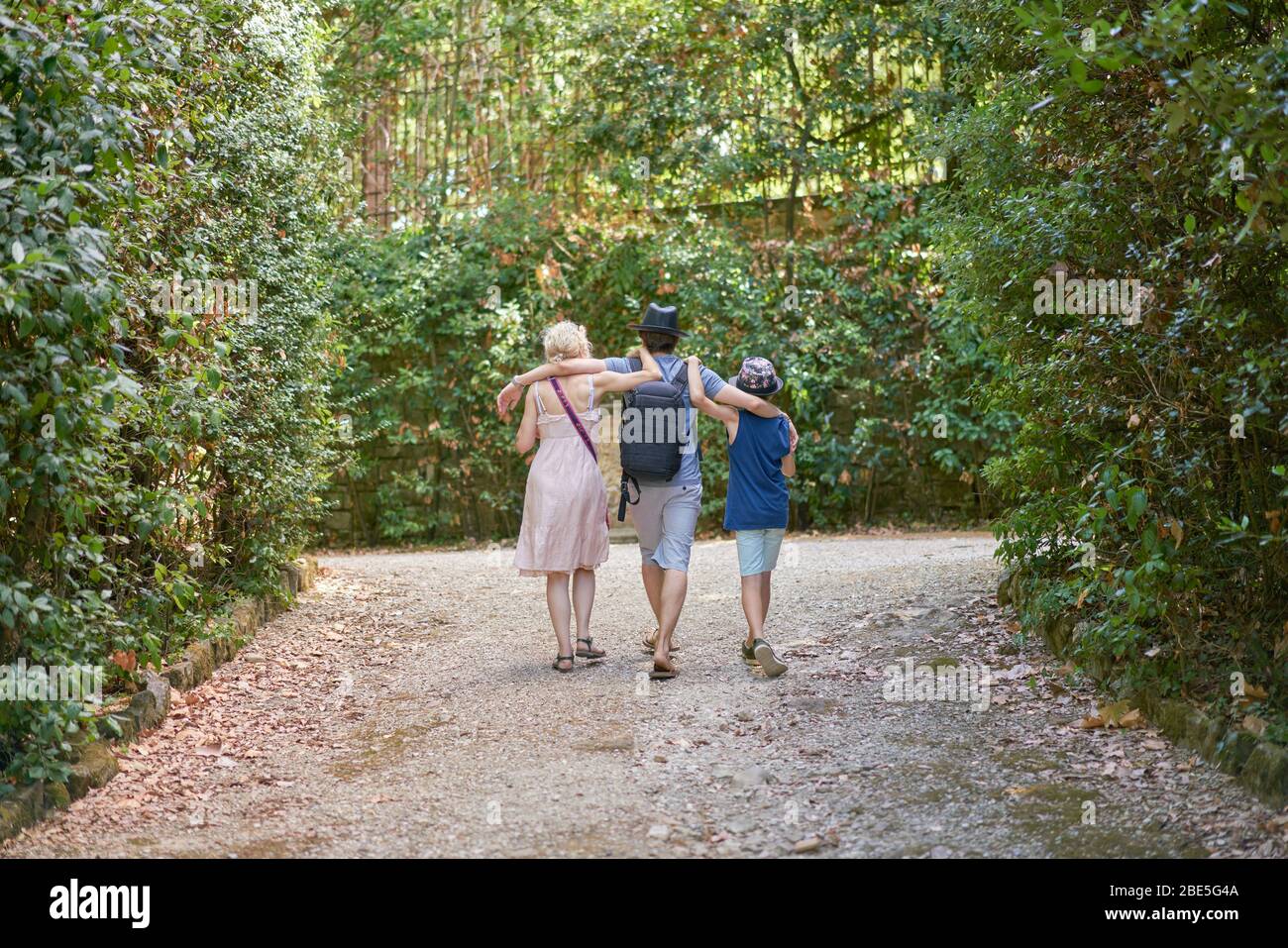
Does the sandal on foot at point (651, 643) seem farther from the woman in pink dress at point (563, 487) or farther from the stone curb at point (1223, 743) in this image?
the stone curb at point (1223, 743)

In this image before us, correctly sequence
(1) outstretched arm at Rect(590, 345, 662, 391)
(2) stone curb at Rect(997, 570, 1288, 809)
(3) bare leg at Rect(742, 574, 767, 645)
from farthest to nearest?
(3) bare leg at Rect(742, 574, 767, 645) < (1) outstretched arm at Rect(590, 345, 662, 391) < (2) stone curb at Rect(997, 570, 1288, 809)

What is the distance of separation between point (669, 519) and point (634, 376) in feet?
2.51

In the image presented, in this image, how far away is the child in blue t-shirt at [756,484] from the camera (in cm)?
639

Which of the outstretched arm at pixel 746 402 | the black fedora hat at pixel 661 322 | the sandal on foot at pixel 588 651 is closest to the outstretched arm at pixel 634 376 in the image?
the black fedora hat at pixel 661 322

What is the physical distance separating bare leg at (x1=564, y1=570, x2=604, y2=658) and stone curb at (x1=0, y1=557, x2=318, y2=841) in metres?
1.98

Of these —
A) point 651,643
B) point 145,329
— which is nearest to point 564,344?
point 651,643

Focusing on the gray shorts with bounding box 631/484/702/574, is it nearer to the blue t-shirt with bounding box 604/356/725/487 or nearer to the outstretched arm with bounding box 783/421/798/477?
the blue t-shirt with bounding box 604/356/725/487

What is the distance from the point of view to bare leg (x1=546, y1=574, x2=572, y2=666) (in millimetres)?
6535

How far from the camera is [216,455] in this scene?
7215 millimetres

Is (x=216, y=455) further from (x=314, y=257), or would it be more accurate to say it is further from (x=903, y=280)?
(x=903, y=280)

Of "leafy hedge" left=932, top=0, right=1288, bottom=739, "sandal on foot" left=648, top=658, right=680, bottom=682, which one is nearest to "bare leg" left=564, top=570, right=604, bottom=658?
"sandal on foot" left=648, top=658, right=680, bottom=682

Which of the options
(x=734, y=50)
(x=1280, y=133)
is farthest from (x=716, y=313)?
(x=1280, y=133)

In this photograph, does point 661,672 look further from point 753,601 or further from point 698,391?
point 698,391
